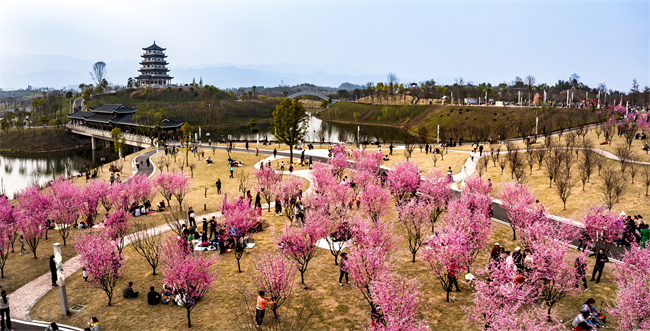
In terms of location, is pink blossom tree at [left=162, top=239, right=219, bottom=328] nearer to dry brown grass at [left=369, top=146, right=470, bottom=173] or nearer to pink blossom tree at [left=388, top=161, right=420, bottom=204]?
pink blossom tree at [left=388, top=161, right=420, bottom=204]

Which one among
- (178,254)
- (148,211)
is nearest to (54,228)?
(148,211)

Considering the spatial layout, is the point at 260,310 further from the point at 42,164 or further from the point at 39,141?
the point at 39,141

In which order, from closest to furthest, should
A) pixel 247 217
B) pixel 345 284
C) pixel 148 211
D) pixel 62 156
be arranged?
pixel 345 284, pixel 247 217, pixel 148 211, pixel 62 156

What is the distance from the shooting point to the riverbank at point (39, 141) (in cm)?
9762

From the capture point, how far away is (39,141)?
102 metres

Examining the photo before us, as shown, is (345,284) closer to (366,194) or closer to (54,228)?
(366,194)

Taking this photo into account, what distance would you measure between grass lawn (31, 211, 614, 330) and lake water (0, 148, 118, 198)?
46.6 m

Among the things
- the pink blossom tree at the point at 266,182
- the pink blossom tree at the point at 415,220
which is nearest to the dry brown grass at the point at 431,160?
the pink blossom tree at the point at 266,182

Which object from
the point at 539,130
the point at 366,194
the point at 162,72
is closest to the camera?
the point at 366,194

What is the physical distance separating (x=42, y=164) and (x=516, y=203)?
88506mm

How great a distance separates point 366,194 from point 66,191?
22.8 m

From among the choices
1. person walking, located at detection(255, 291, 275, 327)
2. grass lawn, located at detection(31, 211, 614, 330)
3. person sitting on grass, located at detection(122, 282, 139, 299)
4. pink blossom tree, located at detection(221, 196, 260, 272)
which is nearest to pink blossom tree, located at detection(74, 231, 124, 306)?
person sitting on grass, located at detection(122, 282, 139, 299)

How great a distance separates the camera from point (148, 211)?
3522 centimetres

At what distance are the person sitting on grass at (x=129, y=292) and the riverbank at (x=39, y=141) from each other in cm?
9567
